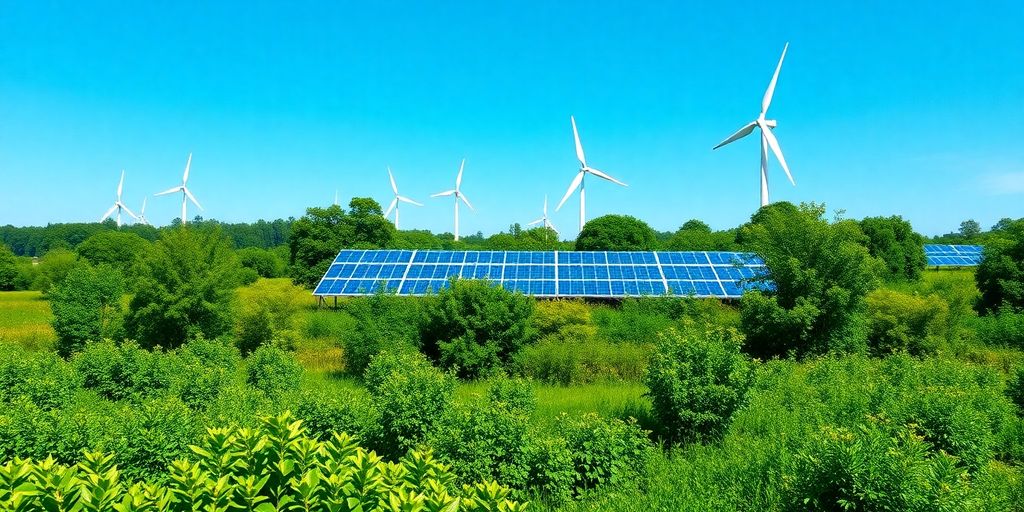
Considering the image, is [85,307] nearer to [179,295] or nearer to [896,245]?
[179,295]

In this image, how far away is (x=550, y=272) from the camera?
38469 millimetres

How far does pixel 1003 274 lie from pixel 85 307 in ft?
162

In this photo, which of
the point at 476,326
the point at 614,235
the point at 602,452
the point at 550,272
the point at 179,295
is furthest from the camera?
the point at 614,235

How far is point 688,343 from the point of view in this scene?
12164 millimetres

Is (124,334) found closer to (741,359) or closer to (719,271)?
(741,359)

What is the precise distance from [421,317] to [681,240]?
52858 mm

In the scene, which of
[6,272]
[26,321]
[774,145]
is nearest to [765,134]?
[774,145]

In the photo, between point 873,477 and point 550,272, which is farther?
point 550,272

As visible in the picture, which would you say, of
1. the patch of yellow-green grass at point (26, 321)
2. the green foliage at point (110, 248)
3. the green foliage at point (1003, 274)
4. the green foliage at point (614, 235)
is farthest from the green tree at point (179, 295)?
the green foliage at point (110, 248)

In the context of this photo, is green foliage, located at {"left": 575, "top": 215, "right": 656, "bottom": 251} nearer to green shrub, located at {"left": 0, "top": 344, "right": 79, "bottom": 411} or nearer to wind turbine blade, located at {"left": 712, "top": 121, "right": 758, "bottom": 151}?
wind turbine blade, located at {"left": 712, "top": 121, "right": 758, "bottom": 151}

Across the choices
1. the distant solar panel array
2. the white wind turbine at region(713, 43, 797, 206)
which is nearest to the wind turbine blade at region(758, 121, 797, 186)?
the white wind turbine at region(713, 43, 797, 206)

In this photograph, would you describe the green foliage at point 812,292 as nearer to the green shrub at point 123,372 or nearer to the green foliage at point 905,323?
the green foliage at point 905,323

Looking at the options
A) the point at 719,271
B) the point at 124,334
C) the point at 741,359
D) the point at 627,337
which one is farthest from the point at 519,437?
the point at 719,271

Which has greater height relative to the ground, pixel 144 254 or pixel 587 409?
pixel 144 254
